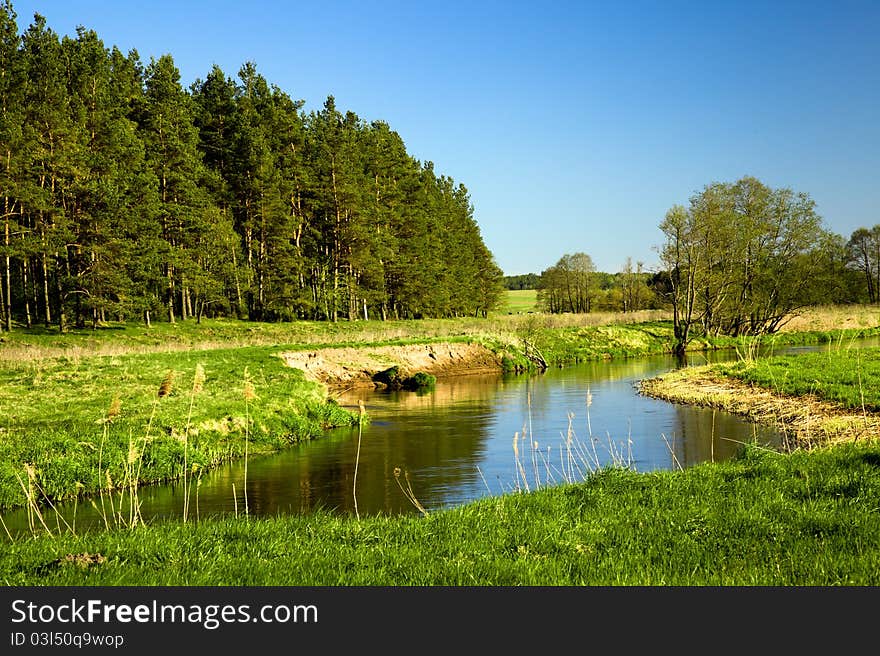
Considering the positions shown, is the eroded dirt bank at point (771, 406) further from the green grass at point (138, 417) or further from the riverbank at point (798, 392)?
the green grass at point (138, 417)

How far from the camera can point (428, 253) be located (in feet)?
263

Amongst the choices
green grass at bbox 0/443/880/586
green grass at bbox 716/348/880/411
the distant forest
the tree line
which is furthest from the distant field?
green grass at bbox 0/443/880/586

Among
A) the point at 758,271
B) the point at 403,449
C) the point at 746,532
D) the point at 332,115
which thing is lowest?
the point at 403,449

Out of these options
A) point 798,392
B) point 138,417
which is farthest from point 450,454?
point 798,392

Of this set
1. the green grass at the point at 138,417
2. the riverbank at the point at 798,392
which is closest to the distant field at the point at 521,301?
the riverbank at the point at 798,392

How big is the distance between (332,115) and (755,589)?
224 feet

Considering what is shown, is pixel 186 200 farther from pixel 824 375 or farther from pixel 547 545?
pixel 547 545

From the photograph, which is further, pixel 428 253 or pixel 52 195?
pixel 428 253

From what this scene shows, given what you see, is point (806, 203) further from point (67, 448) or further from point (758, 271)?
point (67, 448)

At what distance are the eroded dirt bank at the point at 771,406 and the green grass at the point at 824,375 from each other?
35cm

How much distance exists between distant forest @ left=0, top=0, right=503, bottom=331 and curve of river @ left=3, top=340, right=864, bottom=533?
773 inches

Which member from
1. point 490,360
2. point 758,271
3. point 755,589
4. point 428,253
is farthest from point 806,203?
point 755,589

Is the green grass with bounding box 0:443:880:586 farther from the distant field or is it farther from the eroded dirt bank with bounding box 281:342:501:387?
the distant field

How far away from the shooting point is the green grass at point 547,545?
6477 millimetres
